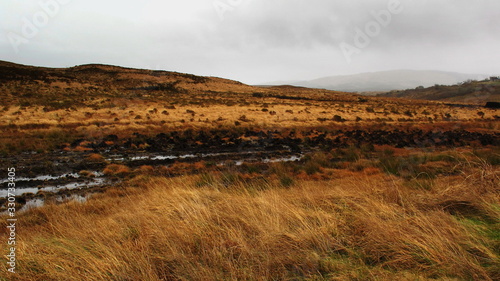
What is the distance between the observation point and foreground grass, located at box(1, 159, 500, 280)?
8.39 ft

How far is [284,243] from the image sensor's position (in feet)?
10.0

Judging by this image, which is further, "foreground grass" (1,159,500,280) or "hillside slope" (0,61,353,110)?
"hillside slope" (0,61,353,110)

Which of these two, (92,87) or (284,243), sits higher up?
(92,87)

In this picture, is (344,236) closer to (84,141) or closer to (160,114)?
(84,141)

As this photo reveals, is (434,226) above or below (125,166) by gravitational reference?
above

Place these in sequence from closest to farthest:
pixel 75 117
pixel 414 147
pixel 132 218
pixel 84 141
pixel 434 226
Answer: pixel 434 226 → pixel 132 218 → pixel 84 141 → pixel 414 147 → pixel 75 117

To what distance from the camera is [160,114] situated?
28219 millimetres

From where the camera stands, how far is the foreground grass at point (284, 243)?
256 cm

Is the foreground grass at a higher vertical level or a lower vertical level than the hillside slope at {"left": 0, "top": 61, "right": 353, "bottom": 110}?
lower

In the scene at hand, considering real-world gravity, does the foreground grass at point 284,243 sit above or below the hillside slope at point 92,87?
below

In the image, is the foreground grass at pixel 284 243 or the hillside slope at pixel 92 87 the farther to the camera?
the hillside slope at pixel 92 87

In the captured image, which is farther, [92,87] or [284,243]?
[92,87]

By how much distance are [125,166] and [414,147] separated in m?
18.2

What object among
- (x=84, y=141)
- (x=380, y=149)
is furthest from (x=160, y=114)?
(x=380, y=149)
